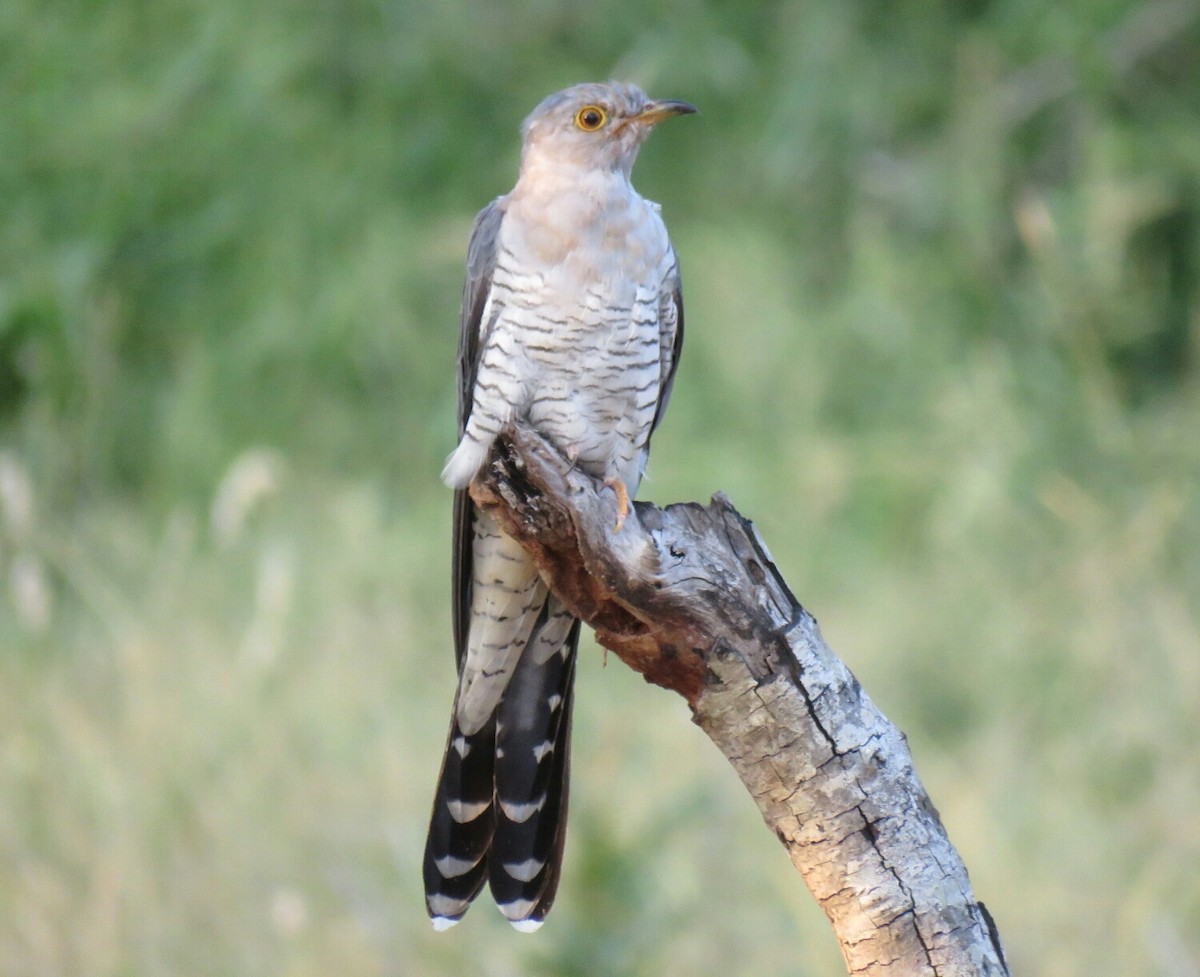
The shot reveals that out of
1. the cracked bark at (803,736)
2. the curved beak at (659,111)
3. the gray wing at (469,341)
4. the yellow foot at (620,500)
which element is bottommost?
the cracked bark at (803,736)

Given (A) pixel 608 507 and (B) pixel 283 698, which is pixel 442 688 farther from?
(A) pixel 608 507

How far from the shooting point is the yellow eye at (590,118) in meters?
2.76

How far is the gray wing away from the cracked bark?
82 centimetres

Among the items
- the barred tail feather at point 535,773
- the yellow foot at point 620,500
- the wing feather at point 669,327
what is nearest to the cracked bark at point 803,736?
the yellow foot at point 620,500

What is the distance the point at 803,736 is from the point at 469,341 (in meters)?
1.26

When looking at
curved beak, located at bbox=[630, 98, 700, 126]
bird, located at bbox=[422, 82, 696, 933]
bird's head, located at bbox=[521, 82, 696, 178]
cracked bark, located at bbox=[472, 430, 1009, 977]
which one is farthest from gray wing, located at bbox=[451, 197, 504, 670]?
cracked bark, located at bbox=[472, 430, 1009, 977]

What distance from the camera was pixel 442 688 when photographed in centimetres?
427

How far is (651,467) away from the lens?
5.97 meters

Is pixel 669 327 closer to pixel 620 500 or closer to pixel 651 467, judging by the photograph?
pixel 620 500

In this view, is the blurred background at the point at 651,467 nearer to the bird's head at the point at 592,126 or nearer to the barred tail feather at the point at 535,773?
the barred tail feather at the point at 535,773

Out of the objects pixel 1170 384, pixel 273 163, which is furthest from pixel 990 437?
pixel 273 163

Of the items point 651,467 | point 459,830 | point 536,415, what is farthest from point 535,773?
point 651,467

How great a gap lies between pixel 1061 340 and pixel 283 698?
11.3ft

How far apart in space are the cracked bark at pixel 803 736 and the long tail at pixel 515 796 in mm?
795
